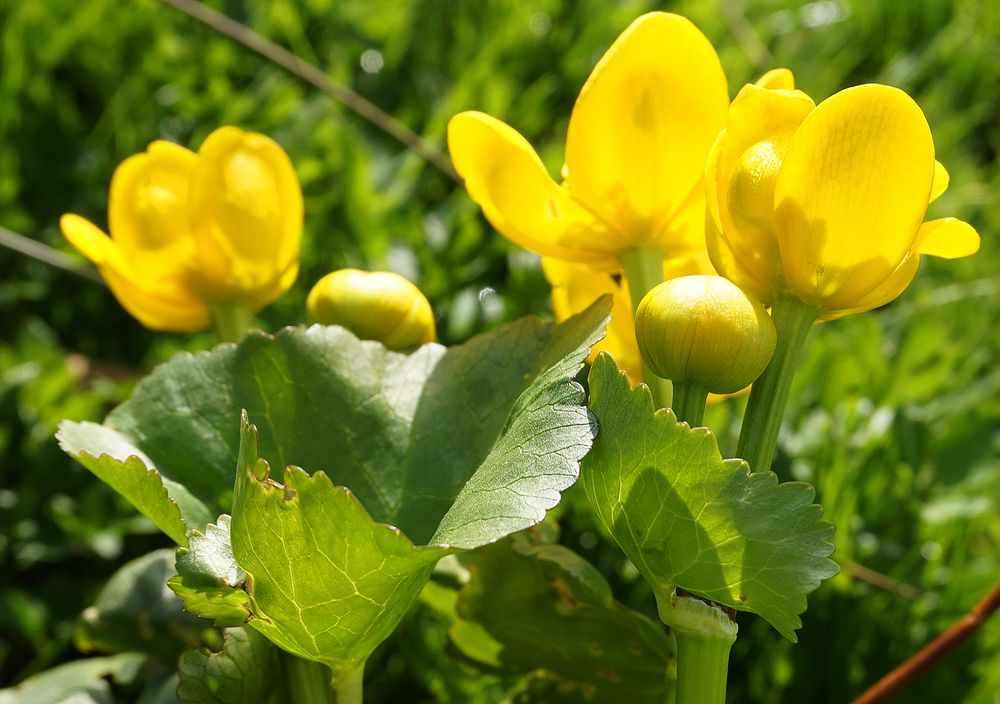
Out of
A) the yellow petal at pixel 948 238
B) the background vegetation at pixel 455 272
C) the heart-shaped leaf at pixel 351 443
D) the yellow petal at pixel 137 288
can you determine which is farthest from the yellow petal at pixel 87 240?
the yellow petal at pixel 948 238

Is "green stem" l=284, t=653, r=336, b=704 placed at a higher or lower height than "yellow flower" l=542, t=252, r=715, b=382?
lower

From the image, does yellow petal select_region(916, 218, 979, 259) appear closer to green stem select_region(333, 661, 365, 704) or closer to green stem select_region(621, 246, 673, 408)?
green stem select_region(621, 246, 673, 408)

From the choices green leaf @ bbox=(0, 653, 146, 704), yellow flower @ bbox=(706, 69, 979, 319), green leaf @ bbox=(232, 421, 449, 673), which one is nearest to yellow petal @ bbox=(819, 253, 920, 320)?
yellow flower @ bbox=(706, 69, 979, 319)

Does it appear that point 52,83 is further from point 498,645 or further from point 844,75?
point 844,75

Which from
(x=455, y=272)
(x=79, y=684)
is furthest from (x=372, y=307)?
(x=455, y=272)

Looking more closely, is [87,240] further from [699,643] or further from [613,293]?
[699,643]

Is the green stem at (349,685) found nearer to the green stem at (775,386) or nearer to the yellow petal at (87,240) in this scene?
the green stem at (775,386)

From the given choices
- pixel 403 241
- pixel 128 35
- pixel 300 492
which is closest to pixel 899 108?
pixel 300 492
